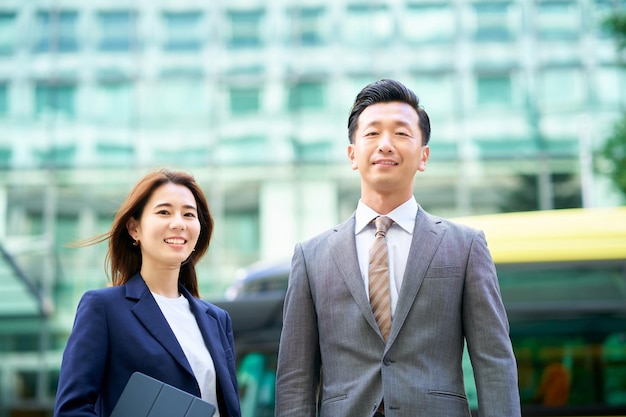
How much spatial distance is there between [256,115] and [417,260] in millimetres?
12902

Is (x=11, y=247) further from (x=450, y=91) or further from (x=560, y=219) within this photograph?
(x=560, y=219)

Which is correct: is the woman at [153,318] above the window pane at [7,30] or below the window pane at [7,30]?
below

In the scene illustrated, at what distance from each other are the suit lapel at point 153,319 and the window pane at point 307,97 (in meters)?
12.8

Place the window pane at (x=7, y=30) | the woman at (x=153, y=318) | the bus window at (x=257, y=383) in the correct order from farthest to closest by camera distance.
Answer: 1. the window pane at (x=7, y=30)
2. the bus window at (x=257, y=383)
3. the woman at (x=153, y=318)

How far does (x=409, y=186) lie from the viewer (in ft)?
9.39

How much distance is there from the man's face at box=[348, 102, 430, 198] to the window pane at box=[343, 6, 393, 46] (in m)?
12.9

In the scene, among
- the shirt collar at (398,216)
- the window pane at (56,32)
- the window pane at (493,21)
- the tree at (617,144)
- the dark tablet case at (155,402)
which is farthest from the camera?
the window pane at (56,32)

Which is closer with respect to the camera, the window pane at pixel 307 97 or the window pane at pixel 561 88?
the window pane at pixel 561 88

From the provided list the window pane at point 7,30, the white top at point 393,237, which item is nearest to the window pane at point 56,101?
the window pane at point 7,30

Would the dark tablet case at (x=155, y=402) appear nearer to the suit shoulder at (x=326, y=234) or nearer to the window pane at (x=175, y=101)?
the suit shoulder at (x=326, y=234)

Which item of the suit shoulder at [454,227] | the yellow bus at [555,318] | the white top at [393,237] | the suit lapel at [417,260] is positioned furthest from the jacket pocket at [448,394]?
the yellow bus at [555,318]

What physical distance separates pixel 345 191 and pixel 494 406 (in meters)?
12.6

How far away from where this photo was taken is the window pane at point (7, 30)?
1602 centimetres

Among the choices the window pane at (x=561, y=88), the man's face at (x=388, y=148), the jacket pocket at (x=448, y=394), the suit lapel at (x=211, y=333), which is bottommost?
the jacket pocket at (x=448, y=394)
